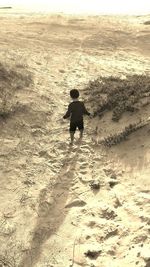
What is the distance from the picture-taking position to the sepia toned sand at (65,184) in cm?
771

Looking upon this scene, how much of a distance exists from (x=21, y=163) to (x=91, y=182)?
185cm

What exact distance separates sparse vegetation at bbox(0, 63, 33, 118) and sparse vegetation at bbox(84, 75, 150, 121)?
7.03ft

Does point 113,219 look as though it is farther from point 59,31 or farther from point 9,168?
point 59,31

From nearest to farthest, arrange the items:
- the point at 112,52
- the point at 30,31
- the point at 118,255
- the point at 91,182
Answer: the point at 118,255 < the point at 91,182 < the point at 112,52 < the point at 30,31

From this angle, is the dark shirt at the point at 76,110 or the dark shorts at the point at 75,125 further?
the dark shorts at the point at 75,125

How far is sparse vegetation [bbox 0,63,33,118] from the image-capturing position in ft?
41.8

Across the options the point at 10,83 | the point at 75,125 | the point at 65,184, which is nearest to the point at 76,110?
the point at 75,125

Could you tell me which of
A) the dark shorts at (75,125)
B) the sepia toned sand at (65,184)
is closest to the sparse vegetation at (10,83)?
the sepia toned sand at (65,184)

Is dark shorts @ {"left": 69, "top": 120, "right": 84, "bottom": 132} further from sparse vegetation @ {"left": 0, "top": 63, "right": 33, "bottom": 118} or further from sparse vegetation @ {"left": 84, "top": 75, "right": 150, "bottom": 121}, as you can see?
sparse vegetation @ {"left": 0, "top": 63, "right": 33, "bottom": 118}

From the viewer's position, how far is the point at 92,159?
10633mm

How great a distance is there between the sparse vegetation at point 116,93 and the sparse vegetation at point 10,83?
214cm

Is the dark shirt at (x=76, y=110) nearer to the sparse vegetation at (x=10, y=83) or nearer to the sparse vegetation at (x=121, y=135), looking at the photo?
the sparse vegetation at (x=121, y=135)

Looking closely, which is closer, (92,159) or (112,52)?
(92,159)

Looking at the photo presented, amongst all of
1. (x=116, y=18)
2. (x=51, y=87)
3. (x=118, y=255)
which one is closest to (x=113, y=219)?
(x=118, y=255)
